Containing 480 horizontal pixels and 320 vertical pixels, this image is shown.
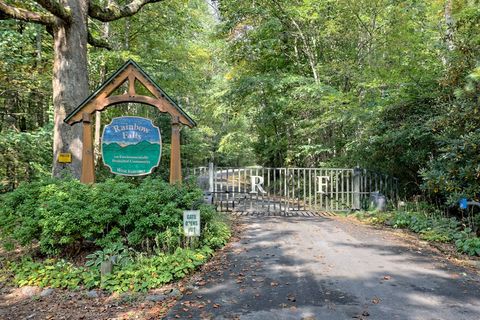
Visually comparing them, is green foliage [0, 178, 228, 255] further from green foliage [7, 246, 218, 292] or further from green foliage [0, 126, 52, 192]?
green foliage [0, 126, 52, 192]

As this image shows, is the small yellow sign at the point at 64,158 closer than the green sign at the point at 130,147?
No

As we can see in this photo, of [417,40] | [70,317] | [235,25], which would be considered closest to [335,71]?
[417,40]

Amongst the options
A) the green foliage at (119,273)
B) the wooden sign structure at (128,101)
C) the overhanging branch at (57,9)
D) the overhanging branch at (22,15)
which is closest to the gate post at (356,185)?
the wooden sign structure at (128,101)

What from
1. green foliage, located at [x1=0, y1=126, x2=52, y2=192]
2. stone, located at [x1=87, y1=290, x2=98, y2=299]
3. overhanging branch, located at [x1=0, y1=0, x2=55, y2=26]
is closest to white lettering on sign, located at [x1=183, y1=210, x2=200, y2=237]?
stone, located at [x1=87, y1=290, x2=98, y2=299]

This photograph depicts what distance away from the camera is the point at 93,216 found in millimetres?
5141

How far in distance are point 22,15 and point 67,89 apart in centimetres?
156

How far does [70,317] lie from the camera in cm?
392

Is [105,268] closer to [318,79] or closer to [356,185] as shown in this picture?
[356,185]

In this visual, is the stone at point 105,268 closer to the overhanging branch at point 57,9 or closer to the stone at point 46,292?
the stone at point 46,292

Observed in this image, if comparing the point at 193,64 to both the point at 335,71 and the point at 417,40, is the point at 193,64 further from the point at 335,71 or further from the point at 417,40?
the point at 417,40

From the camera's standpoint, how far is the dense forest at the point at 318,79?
24.3ft

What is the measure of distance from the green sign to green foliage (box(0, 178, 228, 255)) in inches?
26.5

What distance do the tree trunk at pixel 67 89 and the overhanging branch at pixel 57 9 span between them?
0.21 metres

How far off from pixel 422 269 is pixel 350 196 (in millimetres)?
6151
